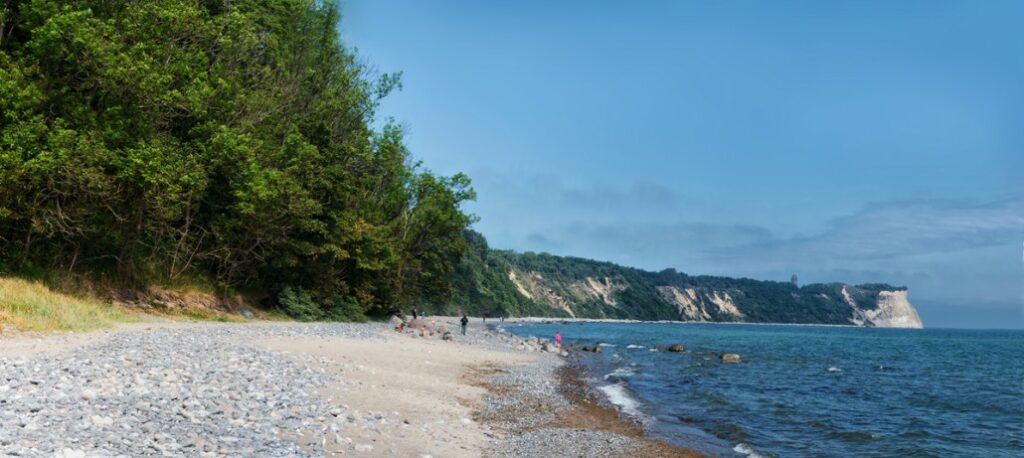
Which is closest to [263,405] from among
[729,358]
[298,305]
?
[298,305]

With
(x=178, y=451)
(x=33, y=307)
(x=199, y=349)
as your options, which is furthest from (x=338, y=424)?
(x=33, y=307)

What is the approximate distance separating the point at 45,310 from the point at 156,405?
47.2 ft

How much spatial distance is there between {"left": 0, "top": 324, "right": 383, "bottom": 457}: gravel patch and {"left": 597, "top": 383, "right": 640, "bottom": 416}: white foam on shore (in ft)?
35.9

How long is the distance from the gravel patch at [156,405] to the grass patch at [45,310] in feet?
14.6

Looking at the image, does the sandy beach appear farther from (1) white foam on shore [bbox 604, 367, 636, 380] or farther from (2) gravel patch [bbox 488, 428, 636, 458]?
(1) white foam on shore [bbox 604, 367, 636, 380]

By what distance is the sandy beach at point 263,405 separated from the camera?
870cm

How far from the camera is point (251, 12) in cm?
4059

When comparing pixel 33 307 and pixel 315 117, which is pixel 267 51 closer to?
pixel 315 117

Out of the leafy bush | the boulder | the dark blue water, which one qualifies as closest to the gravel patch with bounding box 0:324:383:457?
the dark blue water

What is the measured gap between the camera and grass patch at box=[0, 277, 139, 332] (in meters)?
18.8

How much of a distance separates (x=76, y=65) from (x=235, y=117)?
9.05m

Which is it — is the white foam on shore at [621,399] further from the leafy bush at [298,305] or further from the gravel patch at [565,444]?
the leafy bush at [298,305]

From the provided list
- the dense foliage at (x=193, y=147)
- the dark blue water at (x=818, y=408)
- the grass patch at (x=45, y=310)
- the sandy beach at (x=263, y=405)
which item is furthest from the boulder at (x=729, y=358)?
the grass patch at (x=45, y=310)

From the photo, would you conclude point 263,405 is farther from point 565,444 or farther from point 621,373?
point 621,373
